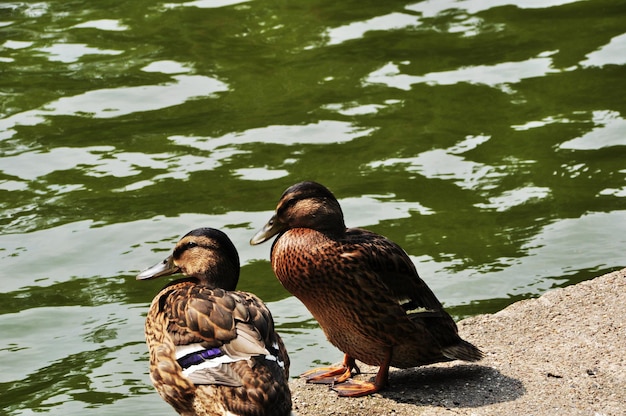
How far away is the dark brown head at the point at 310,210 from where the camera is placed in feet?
20.7

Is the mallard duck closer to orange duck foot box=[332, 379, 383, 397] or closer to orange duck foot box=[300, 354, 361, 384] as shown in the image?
orange duck foot box=[332, 379, 383, 397]

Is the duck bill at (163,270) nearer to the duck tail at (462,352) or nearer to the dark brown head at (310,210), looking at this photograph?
the dark brown head at (310,210)

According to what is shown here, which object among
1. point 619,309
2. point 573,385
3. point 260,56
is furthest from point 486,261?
point 260,56

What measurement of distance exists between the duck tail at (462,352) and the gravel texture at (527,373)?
0.12m

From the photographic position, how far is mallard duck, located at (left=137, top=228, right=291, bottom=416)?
530cm

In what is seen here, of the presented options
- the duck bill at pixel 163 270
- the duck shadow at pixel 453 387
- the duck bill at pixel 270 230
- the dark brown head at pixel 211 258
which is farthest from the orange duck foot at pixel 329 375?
the duck bill at pixel 163 270

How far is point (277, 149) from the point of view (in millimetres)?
10438

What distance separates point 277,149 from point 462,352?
4488 mm

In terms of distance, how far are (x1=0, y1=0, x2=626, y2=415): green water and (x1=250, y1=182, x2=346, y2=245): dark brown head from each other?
4.77 ft

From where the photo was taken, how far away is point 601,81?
37.6 ft

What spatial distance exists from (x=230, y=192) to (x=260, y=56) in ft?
9.53

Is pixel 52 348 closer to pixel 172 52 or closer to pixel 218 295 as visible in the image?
pixel 218 295

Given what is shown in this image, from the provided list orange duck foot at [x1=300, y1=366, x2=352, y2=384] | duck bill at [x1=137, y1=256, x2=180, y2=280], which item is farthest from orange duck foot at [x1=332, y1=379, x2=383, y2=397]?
duck bill at [x1=137, y1=256, x2=180, y2=280]

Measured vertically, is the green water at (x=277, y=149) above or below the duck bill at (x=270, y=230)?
below
